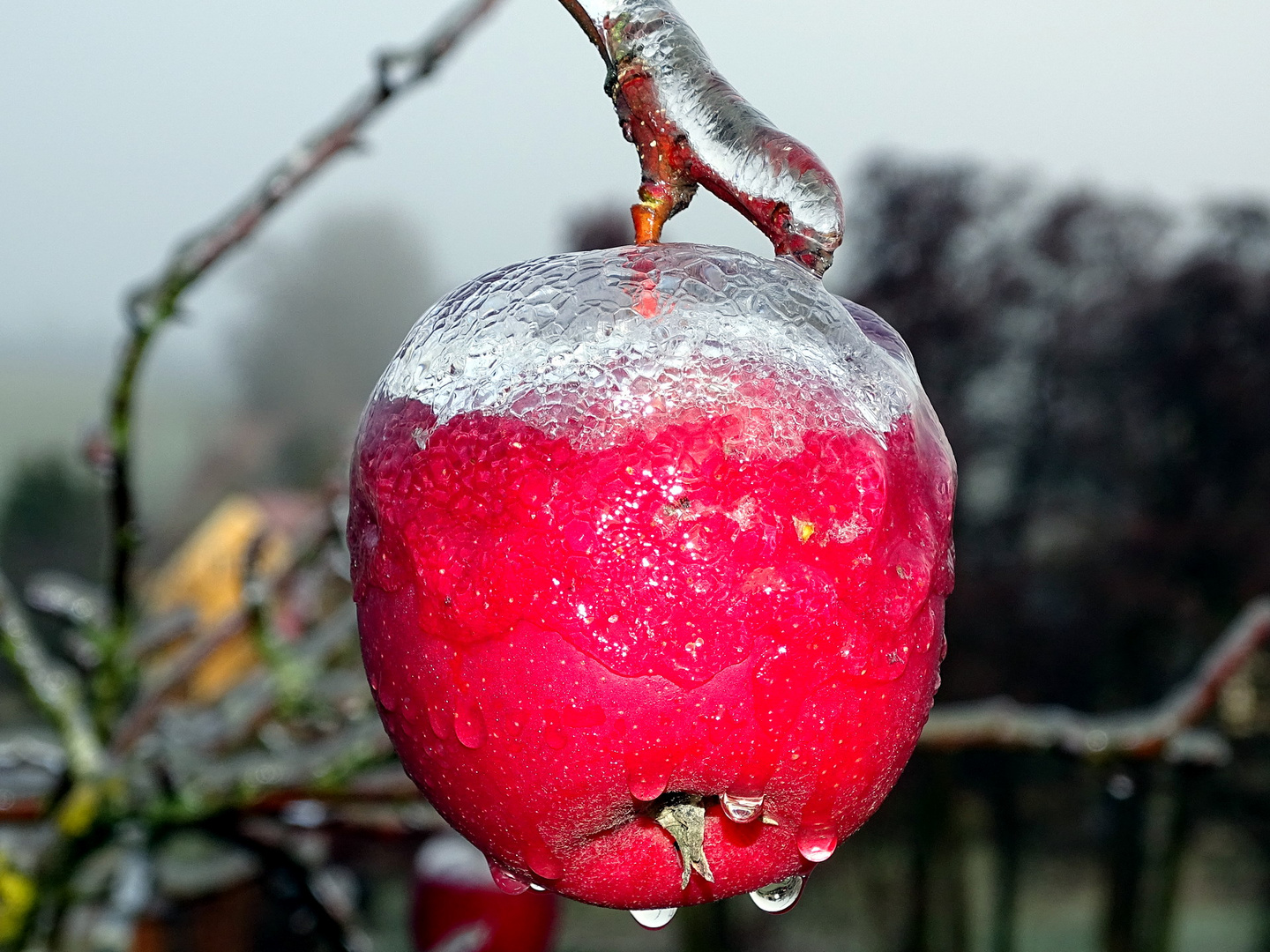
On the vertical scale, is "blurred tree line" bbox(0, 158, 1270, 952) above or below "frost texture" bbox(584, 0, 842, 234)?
below

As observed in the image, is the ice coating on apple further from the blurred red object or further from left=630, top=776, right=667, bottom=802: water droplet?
the blurred red object

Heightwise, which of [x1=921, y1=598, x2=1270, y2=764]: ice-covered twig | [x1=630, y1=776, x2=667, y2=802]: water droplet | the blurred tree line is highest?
[x1=630, y1=776, x2=667, y2=802]: water droplet

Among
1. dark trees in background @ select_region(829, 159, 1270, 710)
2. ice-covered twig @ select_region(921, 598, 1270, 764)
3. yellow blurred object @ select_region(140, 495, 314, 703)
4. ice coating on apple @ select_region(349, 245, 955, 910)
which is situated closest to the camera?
ice coating on apple @ select_region(349, 245, 955, 910)

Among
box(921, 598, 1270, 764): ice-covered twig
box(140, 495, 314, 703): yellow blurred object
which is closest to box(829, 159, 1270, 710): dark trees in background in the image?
box(140, 495, 314, 703): yellow blurred object

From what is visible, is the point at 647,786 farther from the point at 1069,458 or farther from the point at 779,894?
the point at 1069,458

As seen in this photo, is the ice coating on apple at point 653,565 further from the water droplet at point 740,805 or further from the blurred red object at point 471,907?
the blurred red object at point 471,907

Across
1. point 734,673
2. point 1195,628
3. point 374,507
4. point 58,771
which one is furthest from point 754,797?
point 1195,628
